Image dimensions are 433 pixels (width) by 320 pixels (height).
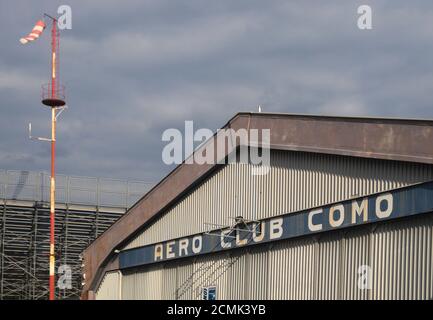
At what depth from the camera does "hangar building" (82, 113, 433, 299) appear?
25438 millimetres

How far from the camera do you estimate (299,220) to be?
100 ft

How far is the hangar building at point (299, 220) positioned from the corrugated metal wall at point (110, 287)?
1.24m

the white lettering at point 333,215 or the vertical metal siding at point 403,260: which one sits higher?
the white lettering at point 333,215

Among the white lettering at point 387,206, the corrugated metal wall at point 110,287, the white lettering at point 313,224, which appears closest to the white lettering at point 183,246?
the corrugated metal wall at point 110,287

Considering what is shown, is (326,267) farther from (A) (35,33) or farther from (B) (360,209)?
(A) (35,33)

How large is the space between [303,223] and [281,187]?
96.7 inches

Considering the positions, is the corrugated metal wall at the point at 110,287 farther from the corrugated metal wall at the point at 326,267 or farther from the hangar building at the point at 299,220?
the corrugated metal wall at the point at 326,267

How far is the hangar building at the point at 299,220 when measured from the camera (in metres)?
25.4
